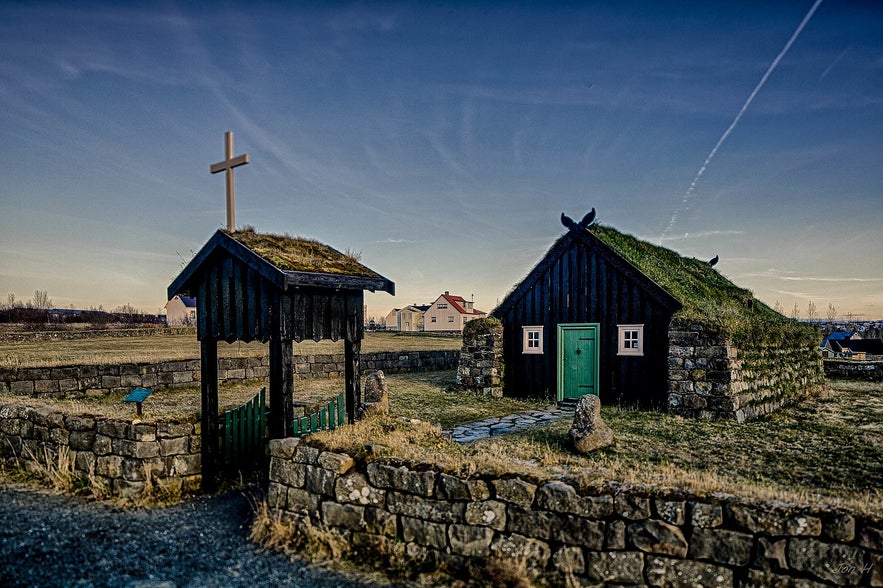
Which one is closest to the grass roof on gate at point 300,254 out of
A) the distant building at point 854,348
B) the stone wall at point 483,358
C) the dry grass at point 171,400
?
the dry grass at point 171,400

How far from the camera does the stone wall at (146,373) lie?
15.5 m

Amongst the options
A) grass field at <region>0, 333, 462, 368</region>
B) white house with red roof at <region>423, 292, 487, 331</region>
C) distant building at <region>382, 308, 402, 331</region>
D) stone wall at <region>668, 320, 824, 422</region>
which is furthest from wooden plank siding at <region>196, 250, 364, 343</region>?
distant building at <region>382, 308, 402, 331</region>

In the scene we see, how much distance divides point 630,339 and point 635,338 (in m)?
0.13

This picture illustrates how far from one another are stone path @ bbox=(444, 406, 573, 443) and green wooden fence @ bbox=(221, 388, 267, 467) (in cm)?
321

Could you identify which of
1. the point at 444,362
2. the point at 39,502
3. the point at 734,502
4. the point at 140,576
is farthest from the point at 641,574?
the point at 444,362

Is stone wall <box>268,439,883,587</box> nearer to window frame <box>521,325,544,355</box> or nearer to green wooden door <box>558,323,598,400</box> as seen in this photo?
green wooden door <box>558,323,598,400</box>

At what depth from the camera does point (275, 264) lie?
7.37 metres

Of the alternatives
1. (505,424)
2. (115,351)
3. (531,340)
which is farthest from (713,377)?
(115,351)

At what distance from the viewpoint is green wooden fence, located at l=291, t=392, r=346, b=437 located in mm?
8409

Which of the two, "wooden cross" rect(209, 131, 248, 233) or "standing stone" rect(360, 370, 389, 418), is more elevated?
"wooden cross" rect(209, 131, 248, 233)

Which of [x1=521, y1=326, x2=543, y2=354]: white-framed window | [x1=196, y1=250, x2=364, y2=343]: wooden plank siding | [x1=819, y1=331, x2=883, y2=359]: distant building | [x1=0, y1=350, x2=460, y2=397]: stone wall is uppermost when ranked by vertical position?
[x1=196, y1=250, x2=364, y2=343]: wooden plank siding

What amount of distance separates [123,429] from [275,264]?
312 cm

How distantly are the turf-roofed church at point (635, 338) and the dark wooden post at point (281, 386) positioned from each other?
9.34 m

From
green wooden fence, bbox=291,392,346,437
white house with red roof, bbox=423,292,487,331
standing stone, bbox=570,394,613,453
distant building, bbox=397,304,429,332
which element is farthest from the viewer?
distant building, bbox=397,304,429,332
